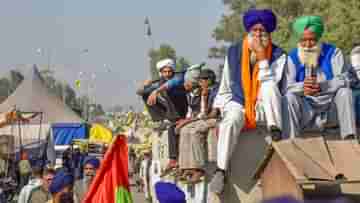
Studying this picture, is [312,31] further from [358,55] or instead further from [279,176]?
[279,176]

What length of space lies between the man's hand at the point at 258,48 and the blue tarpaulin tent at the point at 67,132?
35523mm

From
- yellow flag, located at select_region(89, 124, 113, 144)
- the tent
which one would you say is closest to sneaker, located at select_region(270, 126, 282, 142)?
the tent

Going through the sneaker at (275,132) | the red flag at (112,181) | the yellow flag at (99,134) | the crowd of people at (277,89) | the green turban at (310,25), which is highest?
the green turban at (310,25)

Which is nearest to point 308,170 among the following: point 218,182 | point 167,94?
point 218,182

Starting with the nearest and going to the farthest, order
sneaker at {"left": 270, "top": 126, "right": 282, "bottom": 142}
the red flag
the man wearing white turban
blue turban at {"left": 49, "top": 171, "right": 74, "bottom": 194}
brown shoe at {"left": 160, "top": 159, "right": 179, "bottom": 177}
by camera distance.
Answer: sneaker at {"left": 270, "top": 126, "right": 282, "bottom": 142}
blue turban at {"left": 49, "top": 171, "right": 74, "bottom": 194}
the red flag
brown shoe at {"left": 160, "top": 159, "right": 179, "bottom": 177}
the man wearing white turban

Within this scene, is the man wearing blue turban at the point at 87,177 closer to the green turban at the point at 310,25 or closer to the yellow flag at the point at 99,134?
the green turban at the point at 310,25

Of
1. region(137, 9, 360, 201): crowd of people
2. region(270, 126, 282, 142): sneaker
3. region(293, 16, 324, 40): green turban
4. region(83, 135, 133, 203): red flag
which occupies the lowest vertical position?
region(83, 135, 133, 203): red flag

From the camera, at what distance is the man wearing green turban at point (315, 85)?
19.7ft

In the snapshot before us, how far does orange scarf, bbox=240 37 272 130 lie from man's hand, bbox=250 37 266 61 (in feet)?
0.19

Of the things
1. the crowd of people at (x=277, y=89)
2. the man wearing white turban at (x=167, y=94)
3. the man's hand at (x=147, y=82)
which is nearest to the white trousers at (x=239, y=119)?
the crowd of people at (x=277, y=89)

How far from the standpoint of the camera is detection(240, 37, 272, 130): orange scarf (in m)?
6.11

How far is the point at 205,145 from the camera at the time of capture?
6965mm

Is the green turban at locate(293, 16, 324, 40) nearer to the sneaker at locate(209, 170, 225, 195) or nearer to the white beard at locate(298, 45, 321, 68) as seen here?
the white beard at locate(298, 45, 321, 68)

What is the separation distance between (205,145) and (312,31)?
1382 millimetres
